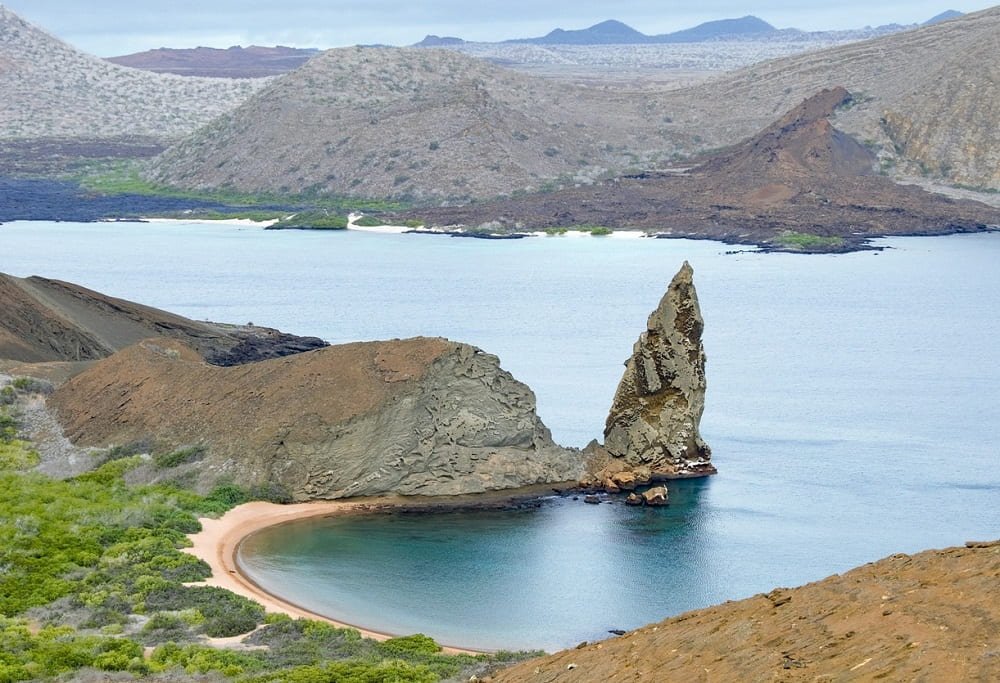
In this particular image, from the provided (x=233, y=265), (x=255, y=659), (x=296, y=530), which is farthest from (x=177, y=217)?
(x=255, y=659)

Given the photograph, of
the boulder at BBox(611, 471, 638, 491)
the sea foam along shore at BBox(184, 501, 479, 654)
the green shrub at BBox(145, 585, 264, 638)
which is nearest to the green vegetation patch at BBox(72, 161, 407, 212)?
the boulder at BBox(611, 471, 638, 491)

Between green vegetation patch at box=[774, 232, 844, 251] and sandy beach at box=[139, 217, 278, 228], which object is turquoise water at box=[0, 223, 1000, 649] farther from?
sandy beach at box=[139, 217, 278, 228]

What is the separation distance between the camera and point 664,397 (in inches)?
1917

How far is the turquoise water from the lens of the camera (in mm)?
38344

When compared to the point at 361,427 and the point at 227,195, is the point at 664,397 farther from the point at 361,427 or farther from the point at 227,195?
the point at 227,195

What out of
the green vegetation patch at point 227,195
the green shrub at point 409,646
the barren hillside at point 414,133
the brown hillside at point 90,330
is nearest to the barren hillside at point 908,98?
the barren hillside at point 414,133

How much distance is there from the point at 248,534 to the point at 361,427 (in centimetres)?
529

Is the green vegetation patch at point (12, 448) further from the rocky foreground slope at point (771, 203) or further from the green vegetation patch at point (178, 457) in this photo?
the rocky foreground slope at point (771, 203)

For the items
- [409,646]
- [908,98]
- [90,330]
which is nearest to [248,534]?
[409,646]

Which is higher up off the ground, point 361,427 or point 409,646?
point 361,427

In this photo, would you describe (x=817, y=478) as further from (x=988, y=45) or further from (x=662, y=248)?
(x=988, y=45)

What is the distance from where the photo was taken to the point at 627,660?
22094 mm

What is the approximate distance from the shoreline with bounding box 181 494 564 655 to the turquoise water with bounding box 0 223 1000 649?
0.69 metres

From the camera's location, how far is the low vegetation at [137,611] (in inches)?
1112
